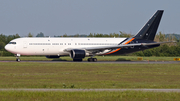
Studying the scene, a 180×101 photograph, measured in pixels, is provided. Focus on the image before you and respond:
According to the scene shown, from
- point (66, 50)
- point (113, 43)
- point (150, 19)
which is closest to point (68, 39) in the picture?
point (66, 50)

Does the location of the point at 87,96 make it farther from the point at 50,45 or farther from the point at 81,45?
the point at 81,45

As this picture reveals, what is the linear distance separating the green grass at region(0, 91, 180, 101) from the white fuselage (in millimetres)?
35806

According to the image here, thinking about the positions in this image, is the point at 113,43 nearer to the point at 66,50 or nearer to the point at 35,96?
the point at 66,50

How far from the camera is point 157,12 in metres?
58.2

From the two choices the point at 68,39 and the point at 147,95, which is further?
the point at 68,39

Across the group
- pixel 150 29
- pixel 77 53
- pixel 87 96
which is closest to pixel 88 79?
pixel 87 96

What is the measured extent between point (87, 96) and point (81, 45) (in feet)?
129

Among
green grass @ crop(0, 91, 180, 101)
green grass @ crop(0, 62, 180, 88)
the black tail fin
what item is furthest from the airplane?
green grass @ crop(0, 91, 180, 101)

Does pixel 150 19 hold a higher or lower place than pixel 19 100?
higher

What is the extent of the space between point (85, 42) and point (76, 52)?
4.66 meters

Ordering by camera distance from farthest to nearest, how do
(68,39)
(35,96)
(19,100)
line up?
(68,39) → (35,96) → (19,100)

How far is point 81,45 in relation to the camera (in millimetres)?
55281

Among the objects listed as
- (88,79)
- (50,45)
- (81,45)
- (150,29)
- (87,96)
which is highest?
(150,29)

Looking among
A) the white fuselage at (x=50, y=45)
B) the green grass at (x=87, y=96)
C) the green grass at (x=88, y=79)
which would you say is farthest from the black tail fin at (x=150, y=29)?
the green grass at (x=87, y=96)
